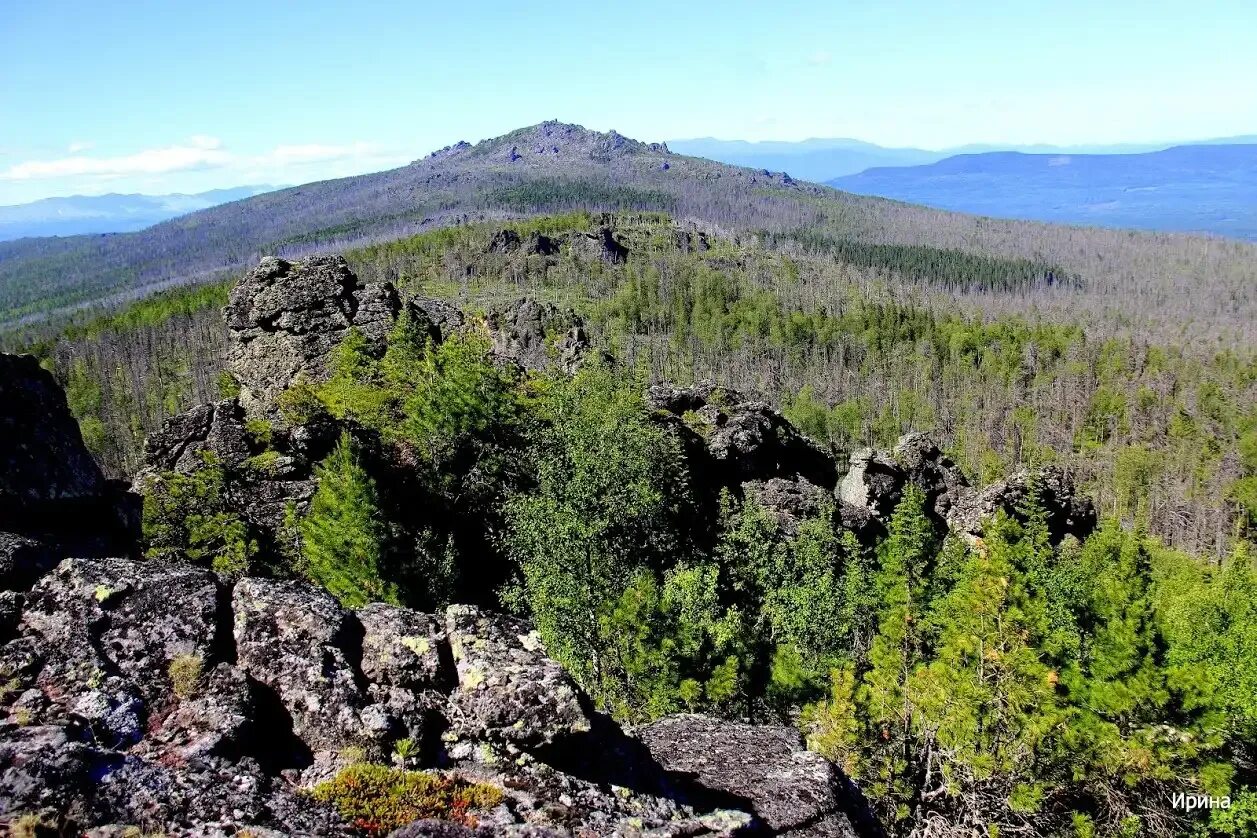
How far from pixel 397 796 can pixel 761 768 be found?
749cm

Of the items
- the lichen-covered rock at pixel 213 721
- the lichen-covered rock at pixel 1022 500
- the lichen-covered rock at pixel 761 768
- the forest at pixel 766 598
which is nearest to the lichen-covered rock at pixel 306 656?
the lichen-covered rock at pixel 213 721

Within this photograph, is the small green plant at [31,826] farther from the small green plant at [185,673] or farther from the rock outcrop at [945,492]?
the rock outcrop at [945,492]

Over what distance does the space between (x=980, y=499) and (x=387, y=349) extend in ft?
147

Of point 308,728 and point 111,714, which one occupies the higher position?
point 111,714

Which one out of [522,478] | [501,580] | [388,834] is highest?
[388,834]

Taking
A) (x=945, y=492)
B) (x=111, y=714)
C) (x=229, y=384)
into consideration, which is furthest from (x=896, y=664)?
(x=229, y=384)

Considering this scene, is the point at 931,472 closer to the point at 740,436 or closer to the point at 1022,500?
the point at 1022,500

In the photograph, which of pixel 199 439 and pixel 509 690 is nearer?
pixel 509 690

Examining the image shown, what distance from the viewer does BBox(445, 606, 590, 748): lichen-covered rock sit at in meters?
11.9

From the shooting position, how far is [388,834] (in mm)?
9227

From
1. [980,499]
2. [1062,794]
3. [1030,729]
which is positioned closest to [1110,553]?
[980,499]

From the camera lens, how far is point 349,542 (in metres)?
31.2

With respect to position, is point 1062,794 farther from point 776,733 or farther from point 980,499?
point 980,499

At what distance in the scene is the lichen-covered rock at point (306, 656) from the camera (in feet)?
37.7
